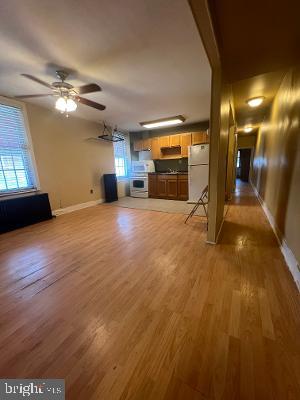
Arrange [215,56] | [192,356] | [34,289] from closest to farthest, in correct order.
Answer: [192,356], [34,289], [215,56]

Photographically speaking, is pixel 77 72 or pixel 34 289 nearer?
pixel 34 289

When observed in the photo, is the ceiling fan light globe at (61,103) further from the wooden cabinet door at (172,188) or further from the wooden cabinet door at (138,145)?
the wooden cabinet door at (138,145)

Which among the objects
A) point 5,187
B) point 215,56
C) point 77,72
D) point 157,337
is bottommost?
point 157,337

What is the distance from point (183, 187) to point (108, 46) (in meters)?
4.37

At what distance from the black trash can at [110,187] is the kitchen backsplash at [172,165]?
6.45ft

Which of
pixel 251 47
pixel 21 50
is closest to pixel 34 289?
pixel 21 50

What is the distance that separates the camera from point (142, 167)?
6480 mm

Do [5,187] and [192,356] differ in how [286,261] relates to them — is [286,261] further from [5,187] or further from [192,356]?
[5,187]

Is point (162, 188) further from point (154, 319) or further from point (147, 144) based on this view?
point (154, 319)

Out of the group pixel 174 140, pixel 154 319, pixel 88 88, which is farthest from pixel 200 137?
pixel 154 319

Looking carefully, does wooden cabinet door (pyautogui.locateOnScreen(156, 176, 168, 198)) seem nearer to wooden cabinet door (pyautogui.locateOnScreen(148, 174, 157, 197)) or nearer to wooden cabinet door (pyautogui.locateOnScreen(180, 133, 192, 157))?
wooden cabinet door (pyautogui.locateOnScreen(148, 174, 157, 197))

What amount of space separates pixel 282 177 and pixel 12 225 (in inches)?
198

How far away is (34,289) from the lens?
1.82m
